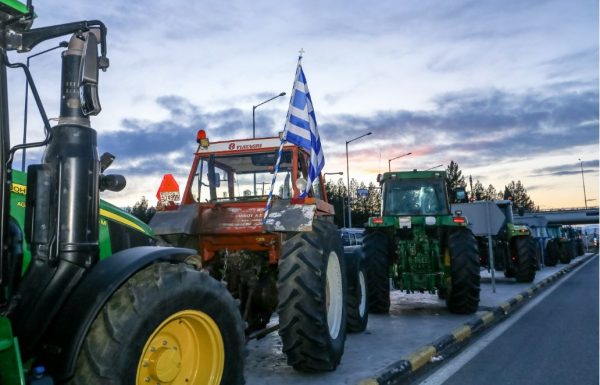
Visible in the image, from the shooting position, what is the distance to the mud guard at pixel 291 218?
17.5 feet

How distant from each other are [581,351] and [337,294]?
129 inches

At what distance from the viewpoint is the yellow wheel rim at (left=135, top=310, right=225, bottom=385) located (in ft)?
10.6

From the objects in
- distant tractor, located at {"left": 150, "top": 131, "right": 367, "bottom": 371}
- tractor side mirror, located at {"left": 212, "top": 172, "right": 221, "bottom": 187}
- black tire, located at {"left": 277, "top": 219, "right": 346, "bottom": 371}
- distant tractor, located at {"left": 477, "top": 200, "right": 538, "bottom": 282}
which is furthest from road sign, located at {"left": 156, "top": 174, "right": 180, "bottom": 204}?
distant tractor, located at {"left": 477, "top": 200, "right": 538, "bottom": 282}

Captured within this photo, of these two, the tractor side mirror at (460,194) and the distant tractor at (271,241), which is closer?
the distant tractor at (271,241)

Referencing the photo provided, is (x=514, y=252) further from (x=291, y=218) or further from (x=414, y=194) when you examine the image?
(x=291, y=218)

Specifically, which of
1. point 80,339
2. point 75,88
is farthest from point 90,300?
point 75,88

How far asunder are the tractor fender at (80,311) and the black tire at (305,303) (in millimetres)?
2093

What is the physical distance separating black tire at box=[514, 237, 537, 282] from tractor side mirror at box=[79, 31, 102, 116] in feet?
48.2

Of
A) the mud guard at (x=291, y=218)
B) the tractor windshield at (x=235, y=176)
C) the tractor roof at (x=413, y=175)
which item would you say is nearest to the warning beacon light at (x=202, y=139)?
the tractor windshield at (x=235, y=176)

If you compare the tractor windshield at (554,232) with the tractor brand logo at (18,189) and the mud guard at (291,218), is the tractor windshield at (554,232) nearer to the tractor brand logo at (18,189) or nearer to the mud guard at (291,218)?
the mud guard at (291,218)

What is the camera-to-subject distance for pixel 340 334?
5.87 m

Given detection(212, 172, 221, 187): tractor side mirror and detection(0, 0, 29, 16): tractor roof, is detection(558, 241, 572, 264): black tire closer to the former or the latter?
detection(212, 172, 221, 187): tractor side mirror

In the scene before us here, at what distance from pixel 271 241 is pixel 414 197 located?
233 inches

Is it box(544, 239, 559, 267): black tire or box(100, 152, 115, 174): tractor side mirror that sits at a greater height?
box(100, 152, 115, 174): tractor side mirror
